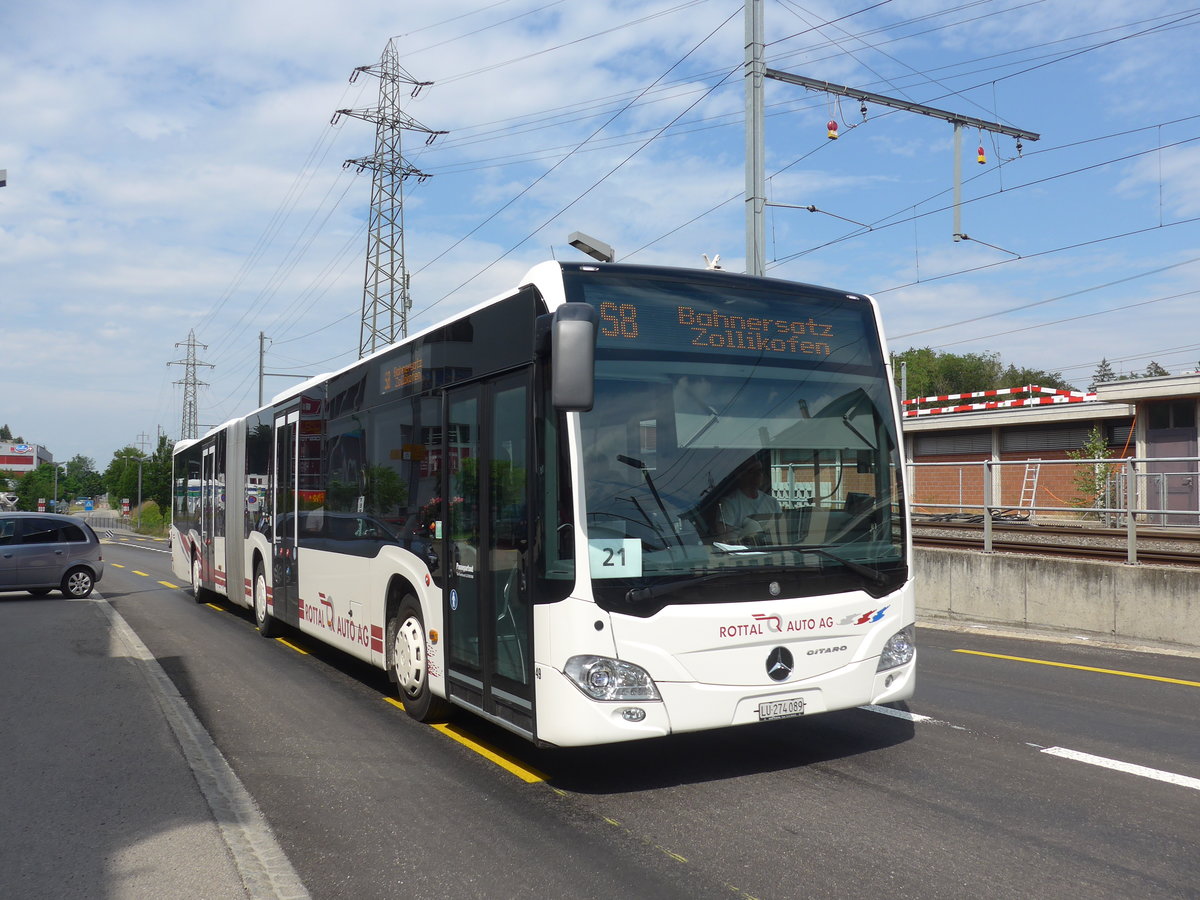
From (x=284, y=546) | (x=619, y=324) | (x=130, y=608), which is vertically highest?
(x=619, y=324)

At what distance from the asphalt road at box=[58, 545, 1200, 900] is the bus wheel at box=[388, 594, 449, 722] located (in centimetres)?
16

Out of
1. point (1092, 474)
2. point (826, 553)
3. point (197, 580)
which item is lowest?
point (197, 580)

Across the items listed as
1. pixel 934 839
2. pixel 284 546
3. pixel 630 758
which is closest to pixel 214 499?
pixel 284 546

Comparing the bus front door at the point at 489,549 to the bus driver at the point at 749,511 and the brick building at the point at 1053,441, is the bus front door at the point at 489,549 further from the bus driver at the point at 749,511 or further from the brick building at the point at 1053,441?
the brick building at the point at 1053,441

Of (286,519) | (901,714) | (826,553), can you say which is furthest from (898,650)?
(286,519)

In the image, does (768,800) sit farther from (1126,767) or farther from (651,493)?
(1126,767)

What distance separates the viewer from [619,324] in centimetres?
593

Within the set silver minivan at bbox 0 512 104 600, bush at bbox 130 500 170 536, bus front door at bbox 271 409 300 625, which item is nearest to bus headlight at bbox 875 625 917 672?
bus front door at bbox 271 409 300 625

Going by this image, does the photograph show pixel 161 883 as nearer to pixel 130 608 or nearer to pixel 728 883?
pixel 728 883

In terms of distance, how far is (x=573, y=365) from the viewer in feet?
17.3

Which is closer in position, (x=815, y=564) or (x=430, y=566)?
(x=815, y=564)

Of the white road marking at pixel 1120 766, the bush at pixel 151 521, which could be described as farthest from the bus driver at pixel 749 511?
the bush at pixel 151 521

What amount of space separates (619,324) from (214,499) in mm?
13073

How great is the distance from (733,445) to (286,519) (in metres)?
7.58
